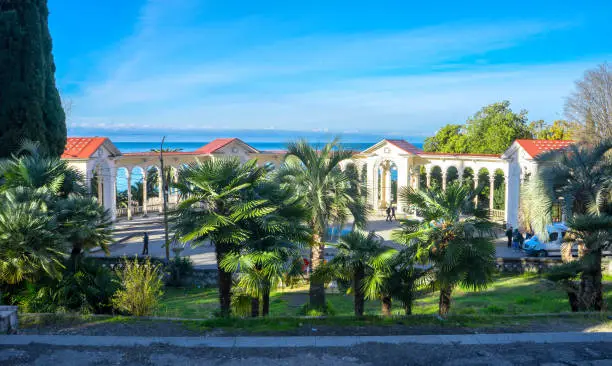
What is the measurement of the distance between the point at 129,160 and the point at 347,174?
71.8ft

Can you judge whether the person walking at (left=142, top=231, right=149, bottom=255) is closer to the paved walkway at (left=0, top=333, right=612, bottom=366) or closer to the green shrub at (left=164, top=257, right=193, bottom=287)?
the green shrub at (left=164, top=257, right=193, bottom=287)

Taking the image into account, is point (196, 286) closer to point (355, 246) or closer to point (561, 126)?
point (355, 246)

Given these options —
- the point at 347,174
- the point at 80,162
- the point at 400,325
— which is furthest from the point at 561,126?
the point at 400,325

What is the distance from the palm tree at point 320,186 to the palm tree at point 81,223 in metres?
5.38

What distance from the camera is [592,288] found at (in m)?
12.4

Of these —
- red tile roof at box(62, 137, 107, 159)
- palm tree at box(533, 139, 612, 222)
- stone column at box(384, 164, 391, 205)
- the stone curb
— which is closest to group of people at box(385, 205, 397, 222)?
stone column at box(384, 164, 391, 205)

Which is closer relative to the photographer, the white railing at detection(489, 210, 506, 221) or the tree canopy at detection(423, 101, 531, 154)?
the white railing at detection(489, 210, 506, 221)

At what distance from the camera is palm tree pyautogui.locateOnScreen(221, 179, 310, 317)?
31.7ft

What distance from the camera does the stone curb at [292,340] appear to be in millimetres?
7574

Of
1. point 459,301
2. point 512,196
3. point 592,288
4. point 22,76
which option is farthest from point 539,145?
point 22,76

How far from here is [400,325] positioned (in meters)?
8.93

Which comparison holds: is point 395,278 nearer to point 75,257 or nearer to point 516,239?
point 75,257

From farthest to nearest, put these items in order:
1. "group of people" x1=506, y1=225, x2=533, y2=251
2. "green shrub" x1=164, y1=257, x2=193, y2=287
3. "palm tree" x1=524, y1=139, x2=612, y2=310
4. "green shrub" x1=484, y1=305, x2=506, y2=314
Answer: "group of people" x1=506, y1=225, x2=533, y2=251 < "green shrub" x1=164, y1=257, x2=193, y2=287 < "green shrub" x1=484, y1=305, x2=506, y2=314 < "palm tree" x1=524, y1=139, x2=612, y2=310

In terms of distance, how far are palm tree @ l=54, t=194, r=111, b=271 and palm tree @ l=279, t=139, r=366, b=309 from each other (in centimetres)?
538
